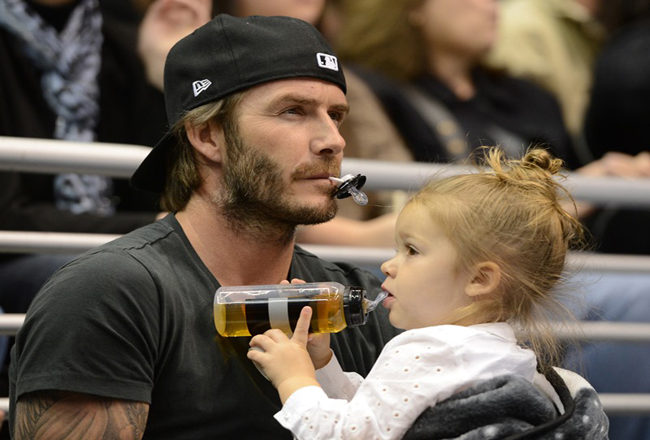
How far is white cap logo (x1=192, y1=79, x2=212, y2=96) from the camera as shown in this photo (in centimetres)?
243

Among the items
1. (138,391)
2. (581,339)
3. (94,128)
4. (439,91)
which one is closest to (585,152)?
(439,91)

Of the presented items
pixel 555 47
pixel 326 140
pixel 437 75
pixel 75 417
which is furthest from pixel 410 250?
pixel 555 47

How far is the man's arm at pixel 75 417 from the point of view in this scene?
199 cm

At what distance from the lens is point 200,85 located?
2438 mm

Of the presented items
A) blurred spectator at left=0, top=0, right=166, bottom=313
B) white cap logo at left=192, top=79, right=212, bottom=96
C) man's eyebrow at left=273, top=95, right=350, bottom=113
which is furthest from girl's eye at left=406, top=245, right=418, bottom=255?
blurred spectator at left=0, top=0, right=166, bottom=313

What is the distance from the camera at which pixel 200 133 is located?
8.14 feet

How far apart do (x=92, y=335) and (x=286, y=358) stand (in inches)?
15.0

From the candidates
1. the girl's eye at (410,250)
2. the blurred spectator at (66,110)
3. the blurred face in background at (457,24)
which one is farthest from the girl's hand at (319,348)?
the blurred face in background at (457,24)

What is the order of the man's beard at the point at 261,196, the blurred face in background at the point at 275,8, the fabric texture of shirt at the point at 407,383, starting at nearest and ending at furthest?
the fabric texture of shirt at the point at 407,383, the man's beard at the point at 261,196, the blurred face in background at the point at 275,8

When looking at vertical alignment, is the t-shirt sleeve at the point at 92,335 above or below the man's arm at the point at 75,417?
above

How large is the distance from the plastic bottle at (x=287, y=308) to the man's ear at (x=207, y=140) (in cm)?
40

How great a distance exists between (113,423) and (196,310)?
0.33 m

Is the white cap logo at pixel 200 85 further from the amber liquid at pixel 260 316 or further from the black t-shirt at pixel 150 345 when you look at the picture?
the amber liquid at pixel 260 316

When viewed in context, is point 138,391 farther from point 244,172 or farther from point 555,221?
point 555,221
